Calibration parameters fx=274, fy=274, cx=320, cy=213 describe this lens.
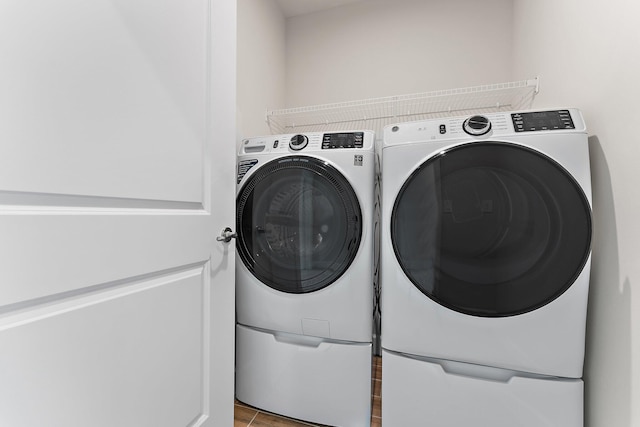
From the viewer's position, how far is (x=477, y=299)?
0.98m

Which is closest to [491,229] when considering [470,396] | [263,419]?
[470,396]

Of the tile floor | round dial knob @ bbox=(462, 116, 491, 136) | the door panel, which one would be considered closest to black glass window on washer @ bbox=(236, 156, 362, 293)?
the door panel

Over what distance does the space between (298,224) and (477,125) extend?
2.66ft

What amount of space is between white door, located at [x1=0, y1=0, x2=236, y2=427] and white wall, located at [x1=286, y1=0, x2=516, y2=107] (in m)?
1.30

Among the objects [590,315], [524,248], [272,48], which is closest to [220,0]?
[272,48]

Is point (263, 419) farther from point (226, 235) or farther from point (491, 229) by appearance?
point (491, 229)

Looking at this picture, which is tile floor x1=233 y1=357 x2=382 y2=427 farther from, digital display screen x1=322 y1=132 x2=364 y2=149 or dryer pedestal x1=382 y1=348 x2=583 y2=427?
digital display screen x1=322 y1=132 x2=364 y2=149

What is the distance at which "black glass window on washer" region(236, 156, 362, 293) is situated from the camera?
116 cm

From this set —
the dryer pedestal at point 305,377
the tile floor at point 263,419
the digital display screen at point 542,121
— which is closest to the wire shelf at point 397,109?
the digital display screen at point 542,121

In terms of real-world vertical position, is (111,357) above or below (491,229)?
below

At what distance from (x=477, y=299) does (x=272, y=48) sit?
2102 mm

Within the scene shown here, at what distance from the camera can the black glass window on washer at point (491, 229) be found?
91cm

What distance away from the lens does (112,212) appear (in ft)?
2.19

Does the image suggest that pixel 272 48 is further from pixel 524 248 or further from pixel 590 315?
pixel 590 315
